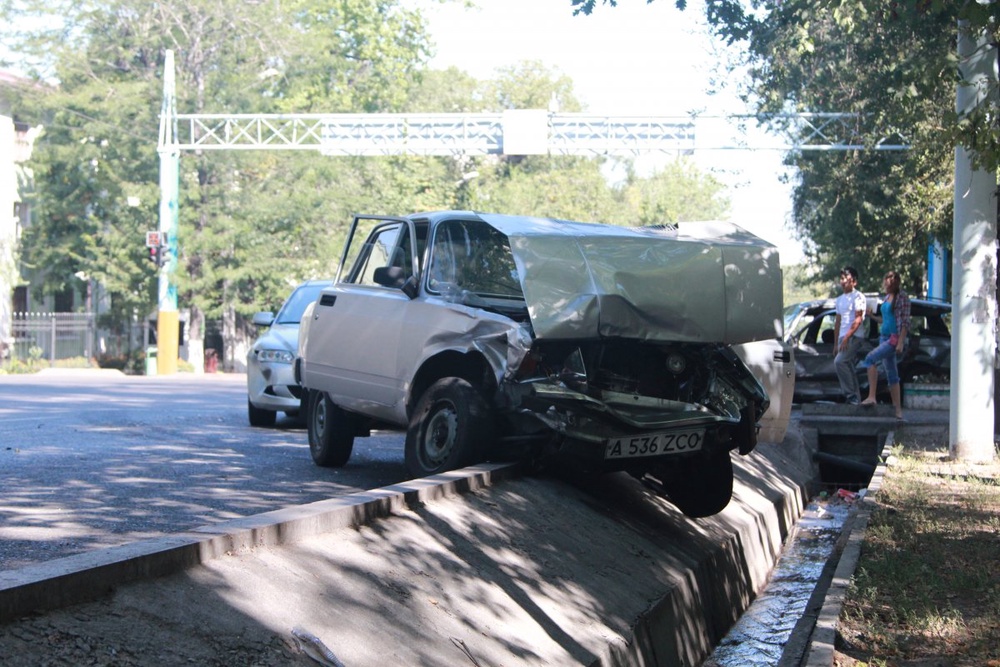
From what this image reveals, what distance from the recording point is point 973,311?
1273 cm

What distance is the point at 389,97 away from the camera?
57.2 metres

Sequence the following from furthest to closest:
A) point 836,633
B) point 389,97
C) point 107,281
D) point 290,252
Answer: point 389,97, point 290,252, point 107,281, point 836,633

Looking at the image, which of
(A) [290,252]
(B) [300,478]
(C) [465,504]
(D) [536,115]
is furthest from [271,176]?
(C) [465,504]

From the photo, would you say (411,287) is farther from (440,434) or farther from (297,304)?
(297,304)

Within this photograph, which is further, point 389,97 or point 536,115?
point 389,97

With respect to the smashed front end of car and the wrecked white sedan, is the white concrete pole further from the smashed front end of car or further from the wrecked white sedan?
the smashed front end of car

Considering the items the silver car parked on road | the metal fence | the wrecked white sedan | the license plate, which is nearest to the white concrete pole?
the wrecked white sedan

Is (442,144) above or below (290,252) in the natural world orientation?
above

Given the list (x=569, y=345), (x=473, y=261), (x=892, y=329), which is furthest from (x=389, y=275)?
(x=892, y=329)

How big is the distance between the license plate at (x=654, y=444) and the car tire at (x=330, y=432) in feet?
10.0

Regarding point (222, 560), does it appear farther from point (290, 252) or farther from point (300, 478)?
point (290, 252)

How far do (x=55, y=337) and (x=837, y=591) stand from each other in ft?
134

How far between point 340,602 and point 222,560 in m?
0.50

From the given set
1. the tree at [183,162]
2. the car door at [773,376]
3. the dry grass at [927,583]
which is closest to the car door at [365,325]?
the car door at [773,376]
